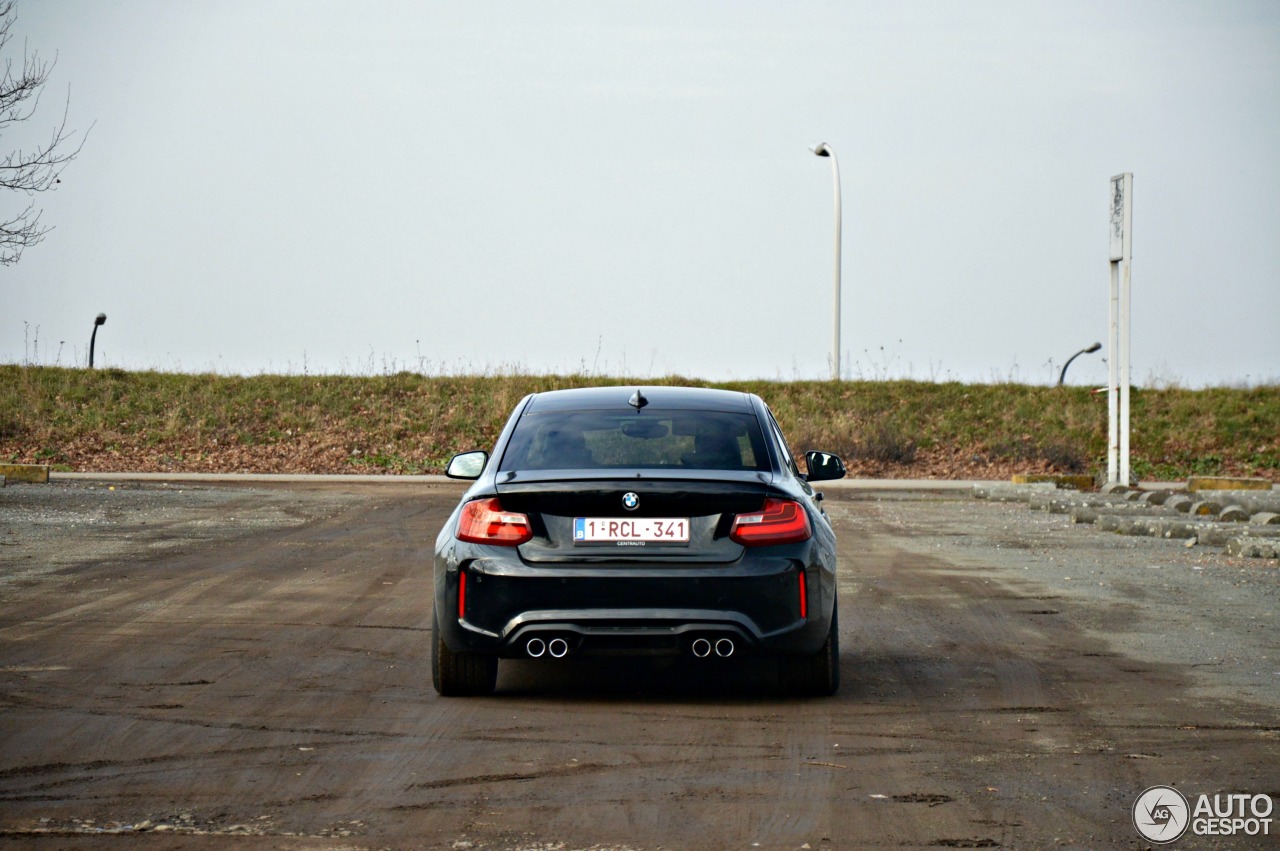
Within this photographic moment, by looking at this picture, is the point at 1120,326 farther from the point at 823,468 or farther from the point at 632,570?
the point at 632,570

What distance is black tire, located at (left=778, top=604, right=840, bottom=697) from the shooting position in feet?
22.5

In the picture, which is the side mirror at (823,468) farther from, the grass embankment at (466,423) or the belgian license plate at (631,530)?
the grass embankment at (466,423)

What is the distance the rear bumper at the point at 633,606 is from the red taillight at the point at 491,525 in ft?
0.35

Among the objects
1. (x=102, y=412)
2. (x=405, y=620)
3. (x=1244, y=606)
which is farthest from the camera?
(x=102, y=412)

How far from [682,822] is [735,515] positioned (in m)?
2.03

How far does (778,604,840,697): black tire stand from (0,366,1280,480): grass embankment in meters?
24.3

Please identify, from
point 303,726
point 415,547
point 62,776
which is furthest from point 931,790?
point 415,547

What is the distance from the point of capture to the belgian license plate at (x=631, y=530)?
6453 mm

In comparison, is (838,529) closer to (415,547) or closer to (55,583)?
(415,547)

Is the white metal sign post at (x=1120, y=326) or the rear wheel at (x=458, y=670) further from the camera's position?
the white metal sign post at (x=1120, y=326)

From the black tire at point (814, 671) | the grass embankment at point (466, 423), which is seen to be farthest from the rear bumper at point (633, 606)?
the grass embankment at point (466, 423)

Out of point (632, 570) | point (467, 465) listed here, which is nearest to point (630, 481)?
point (632, 570)

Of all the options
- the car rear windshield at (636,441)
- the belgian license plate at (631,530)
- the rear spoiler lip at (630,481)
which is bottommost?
the belgian license plate at (631,530)

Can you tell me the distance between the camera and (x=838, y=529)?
17219 mm
